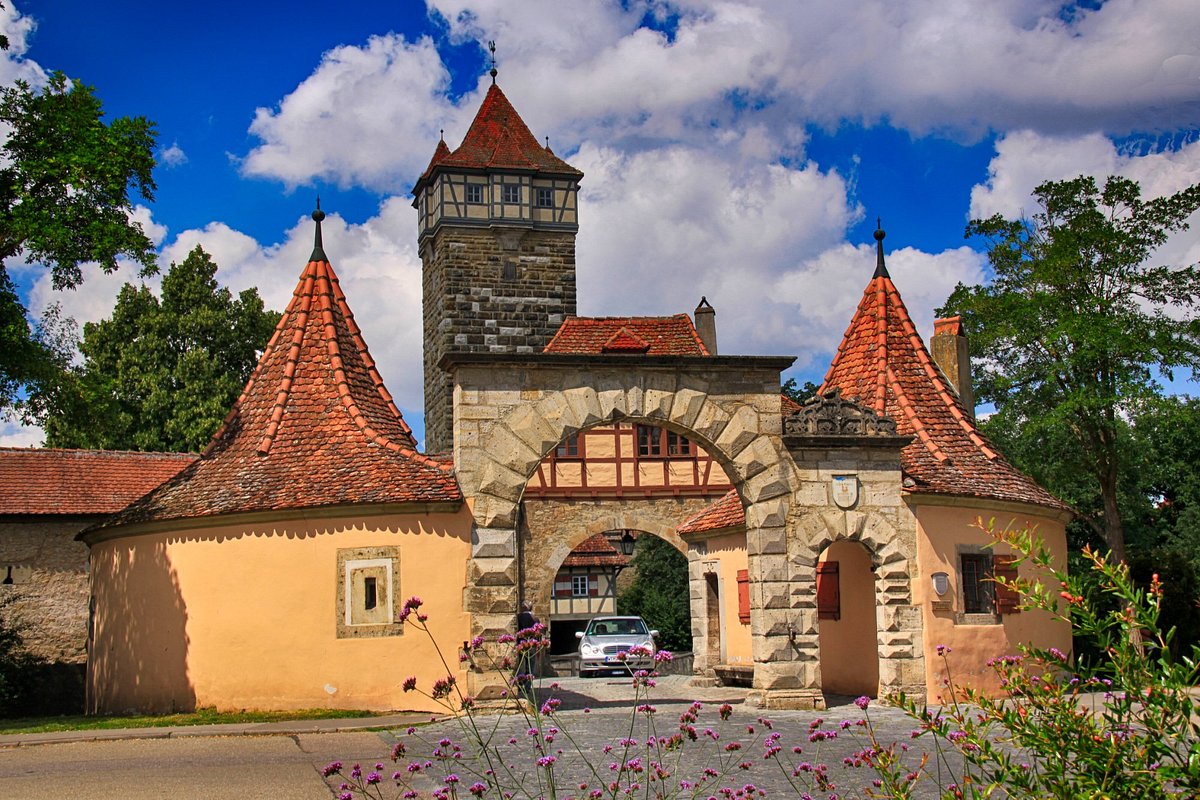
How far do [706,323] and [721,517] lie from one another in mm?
14786

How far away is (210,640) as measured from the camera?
51.8ft

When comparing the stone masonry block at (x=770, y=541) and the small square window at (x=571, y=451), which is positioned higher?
the small square window at (x=571, y=451)

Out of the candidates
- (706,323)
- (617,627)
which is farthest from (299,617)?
(706,323)

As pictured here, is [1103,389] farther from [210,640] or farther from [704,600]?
[210,640]

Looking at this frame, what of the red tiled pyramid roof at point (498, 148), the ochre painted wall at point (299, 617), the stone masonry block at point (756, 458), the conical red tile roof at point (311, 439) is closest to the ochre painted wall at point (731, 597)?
the stone masonry block at point (756, 458)

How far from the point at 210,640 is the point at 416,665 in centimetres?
255

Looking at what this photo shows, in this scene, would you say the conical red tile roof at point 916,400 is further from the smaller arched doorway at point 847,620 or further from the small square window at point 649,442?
the small square window at point 649,442

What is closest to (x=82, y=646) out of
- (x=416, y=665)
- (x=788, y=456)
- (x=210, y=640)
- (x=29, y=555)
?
(x=29, y=555)

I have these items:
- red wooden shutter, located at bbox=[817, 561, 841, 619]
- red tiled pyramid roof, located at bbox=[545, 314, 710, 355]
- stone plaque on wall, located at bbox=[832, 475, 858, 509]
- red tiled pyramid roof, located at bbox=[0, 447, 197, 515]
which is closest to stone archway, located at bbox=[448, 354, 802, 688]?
stone plaque on wall, located at bbox=[832, 475, 858, 509]

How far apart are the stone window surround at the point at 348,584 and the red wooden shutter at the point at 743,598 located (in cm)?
642

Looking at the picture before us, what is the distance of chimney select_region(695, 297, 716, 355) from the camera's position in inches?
1374

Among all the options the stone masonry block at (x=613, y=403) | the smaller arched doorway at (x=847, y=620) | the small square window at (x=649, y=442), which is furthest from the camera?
the small square window at (x=649, y=442)

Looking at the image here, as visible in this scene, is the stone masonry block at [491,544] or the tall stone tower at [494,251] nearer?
the stone masonry block at [491,544]

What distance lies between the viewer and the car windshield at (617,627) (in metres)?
30.1
